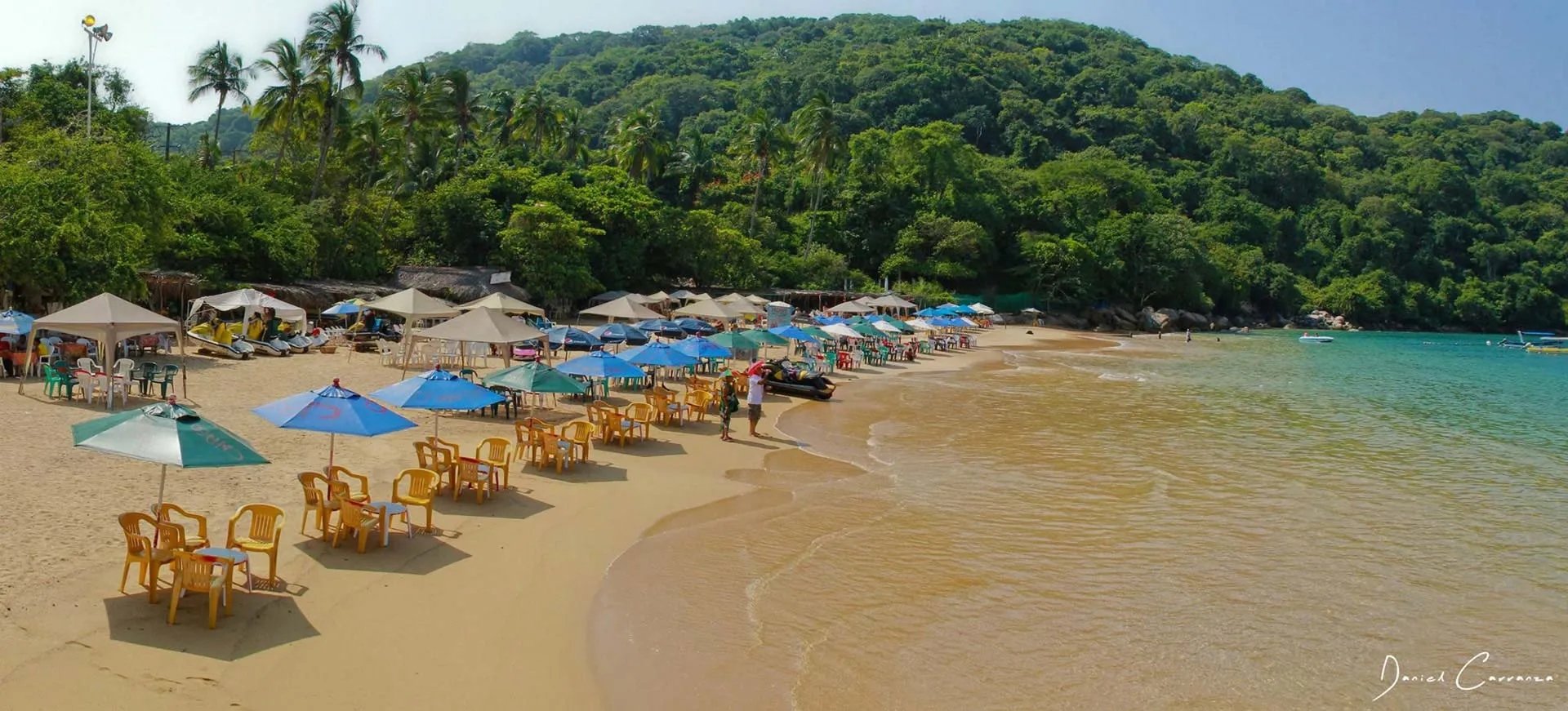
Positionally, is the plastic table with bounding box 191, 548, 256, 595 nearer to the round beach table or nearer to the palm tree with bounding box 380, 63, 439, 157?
the round beach table

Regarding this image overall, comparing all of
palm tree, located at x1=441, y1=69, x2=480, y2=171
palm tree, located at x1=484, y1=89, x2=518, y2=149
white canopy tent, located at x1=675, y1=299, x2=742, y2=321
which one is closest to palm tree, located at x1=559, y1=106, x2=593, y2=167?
palm tree, located at x1=484, y1=89, x2=518, y2=149

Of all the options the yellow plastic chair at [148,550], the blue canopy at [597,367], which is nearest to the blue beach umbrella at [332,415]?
the yellow plastic chair at [148,550]

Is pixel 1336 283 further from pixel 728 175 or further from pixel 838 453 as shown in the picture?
pixel 838 453

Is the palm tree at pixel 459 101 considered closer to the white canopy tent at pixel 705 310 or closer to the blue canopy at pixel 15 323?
the white canopy tent at pixel 705 310

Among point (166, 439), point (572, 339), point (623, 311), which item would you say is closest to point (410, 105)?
point (623, 311)
